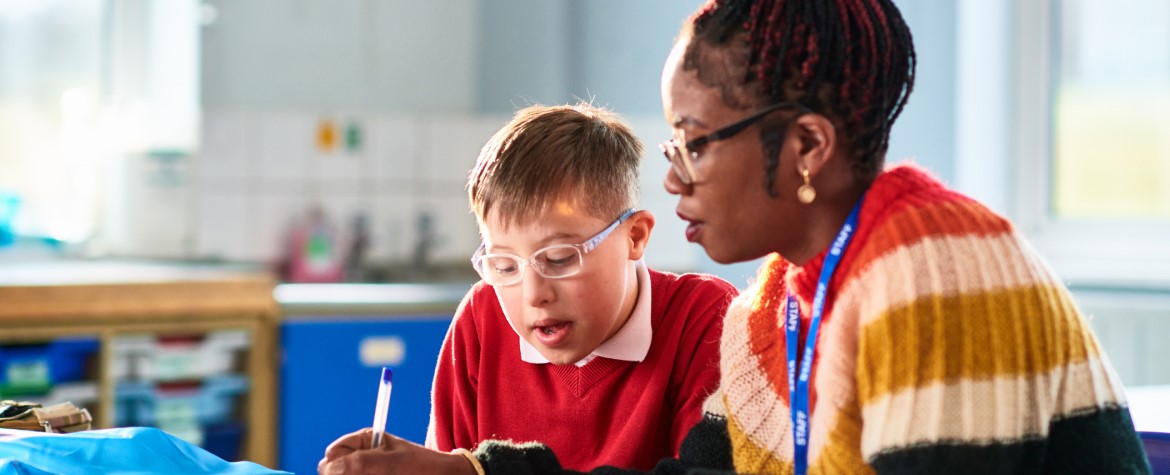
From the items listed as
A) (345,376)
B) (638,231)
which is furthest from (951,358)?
(345,376)

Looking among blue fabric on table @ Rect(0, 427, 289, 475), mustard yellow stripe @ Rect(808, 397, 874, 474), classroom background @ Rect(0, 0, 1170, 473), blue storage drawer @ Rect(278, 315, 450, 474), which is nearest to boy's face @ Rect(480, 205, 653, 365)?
blue fabric on table @ Rect(0, 427, 289, 475)

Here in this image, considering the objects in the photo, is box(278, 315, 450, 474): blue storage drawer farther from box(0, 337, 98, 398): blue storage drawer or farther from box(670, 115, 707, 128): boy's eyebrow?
box(670, 115, 707, 128): boy's eyebrow

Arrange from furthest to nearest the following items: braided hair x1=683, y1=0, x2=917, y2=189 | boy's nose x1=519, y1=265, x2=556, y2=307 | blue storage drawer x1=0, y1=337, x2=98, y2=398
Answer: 1. blue storage drawer x1=0, y1=337, x2=98, y2=398
2. boy's nose x1=519, y1=265, x2=556, y2=307
3. braided hair x1=683, y1=0, x2=917, y2=189

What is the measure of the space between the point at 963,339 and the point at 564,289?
57cm

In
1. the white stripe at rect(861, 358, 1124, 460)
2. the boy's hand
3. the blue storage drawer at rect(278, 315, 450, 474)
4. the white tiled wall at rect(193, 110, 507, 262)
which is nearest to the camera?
the white stripe at rect(861, 358, 1124, 460)

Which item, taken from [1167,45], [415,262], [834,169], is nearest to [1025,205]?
[1167,45]

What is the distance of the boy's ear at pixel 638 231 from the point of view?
4.71 feet

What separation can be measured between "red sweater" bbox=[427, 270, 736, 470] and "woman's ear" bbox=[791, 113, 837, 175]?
0.42 metres

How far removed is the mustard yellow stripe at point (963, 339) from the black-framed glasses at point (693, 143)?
7.7 inches

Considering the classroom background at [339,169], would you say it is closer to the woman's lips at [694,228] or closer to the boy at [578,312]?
the boy at [578,312]

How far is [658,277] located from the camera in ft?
4.97

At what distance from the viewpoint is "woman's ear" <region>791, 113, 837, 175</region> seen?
38.5 inches

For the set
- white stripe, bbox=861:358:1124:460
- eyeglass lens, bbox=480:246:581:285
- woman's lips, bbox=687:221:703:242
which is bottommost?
white stripe, bbox=861:358:1124:460

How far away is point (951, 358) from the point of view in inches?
34.5
